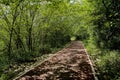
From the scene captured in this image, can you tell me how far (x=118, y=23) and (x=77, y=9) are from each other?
9834mm

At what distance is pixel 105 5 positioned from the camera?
1520 cm

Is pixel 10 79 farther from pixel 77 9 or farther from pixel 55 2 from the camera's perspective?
pixel 77 9

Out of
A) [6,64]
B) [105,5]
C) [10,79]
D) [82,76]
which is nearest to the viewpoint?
[10,79]

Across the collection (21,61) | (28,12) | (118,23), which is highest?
(28,12)

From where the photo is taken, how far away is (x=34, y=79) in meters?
8.66

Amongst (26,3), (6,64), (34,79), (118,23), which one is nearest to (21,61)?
(6,64)

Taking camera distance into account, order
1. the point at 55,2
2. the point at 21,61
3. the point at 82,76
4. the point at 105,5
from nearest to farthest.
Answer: the point at 82,76, the point at 55,2, the point at 21,61, the point at 105,5

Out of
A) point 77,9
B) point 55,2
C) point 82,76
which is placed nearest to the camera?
point 82,76

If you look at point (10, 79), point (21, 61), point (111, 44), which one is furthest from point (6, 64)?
point (111, 44)

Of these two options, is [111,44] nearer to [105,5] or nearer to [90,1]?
[105,5]

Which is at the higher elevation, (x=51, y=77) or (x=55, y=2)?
(x=55, y=2)

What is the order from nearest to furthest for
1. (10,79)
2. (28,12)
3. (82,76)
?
(10,79) → (82,76) → (28,12)

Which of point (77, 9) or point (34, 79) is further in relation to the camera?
point (77, 9)

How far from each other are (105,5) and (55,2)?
21.2ft
